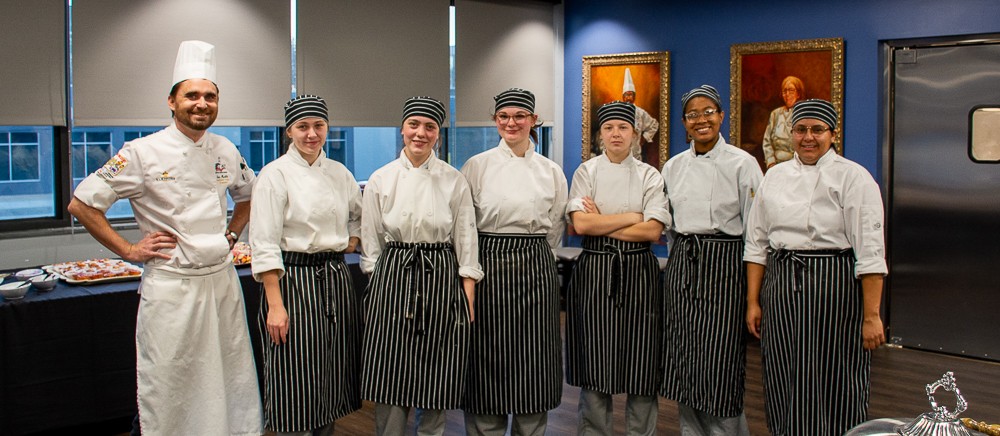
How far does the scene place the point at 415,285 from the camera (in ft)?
8.41

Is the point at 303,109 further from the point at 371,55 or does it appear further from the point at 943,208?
the point at 943,208

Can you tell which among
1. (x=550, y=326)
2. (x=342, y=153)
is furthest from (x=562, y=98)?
(x=550, y=326)

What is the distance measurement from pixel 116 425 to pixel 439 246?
73.9 inches

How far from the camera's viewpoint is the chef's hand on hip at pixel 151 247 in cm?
239

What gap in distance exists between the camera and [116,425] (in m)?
3.33

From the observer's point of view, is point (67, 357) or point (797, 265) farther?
point (67, 357)

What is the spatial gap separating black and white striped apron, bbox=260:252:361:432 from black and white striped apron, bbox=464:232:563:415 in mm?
527

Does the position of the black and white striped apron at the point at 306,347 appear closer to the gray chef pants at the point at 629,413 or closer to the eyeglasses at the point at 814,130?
the gray chef pants at the point at 629,413

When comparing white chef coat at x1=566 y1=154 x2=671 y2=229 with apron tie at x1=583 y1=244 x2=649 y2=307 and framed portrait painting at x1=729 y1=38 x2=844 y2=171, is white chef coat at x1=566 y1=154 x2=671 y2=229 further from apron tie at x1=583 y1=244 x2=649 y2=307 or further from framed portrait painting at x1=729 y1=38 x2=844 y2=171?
framed portrait painting at x1=729 y1=38 x2=844 y2=171

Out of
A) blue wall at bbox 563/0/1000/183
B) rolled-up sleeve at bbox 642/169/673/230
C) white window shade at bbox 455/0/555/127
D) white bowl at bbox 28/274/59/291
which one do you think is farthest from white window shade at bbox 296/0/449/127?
rolled-up sleeve at bbox 642/169/673/230

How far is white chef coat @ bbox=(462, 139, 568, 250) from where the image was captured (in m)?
2.70

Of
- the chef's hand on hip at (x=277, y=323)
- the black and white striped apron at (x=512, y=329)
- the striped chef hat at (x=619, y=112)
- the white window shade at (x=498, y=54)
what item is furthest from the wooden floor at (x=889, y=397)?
the white window shade at (x=498, y=54)

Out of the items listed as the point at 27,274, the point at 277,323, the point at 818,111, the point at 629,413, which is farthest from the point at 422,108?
the point at 27,274

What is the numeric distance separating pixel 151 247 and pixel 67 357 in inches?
41.7
